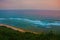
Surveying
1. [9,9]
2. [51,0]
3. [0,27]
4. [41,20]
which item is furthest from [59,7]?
[0,27]

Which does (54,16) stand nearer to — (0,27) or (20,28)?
(20,28)

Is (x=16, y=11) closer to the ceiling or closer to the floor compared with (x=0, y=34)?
closer to the ceiling

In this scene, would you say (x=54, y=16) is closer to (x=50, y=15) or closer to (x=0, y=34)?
(x=50, y=15)

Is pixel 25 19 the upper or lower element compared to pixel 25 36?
upper

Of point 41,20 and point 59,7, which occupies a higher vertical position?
point 59,7

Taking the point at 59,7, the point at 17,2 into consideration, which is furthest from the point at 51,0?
the point at 17,2

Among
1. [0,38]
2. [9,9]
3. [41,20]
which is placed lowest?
[0,38]

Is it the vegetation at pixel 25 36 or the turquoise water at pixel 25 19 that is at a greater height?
the turquoise water at pixel 25 19

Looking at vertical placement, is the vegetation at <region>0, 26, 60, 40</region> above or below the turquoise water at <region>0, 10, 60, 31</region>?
below
